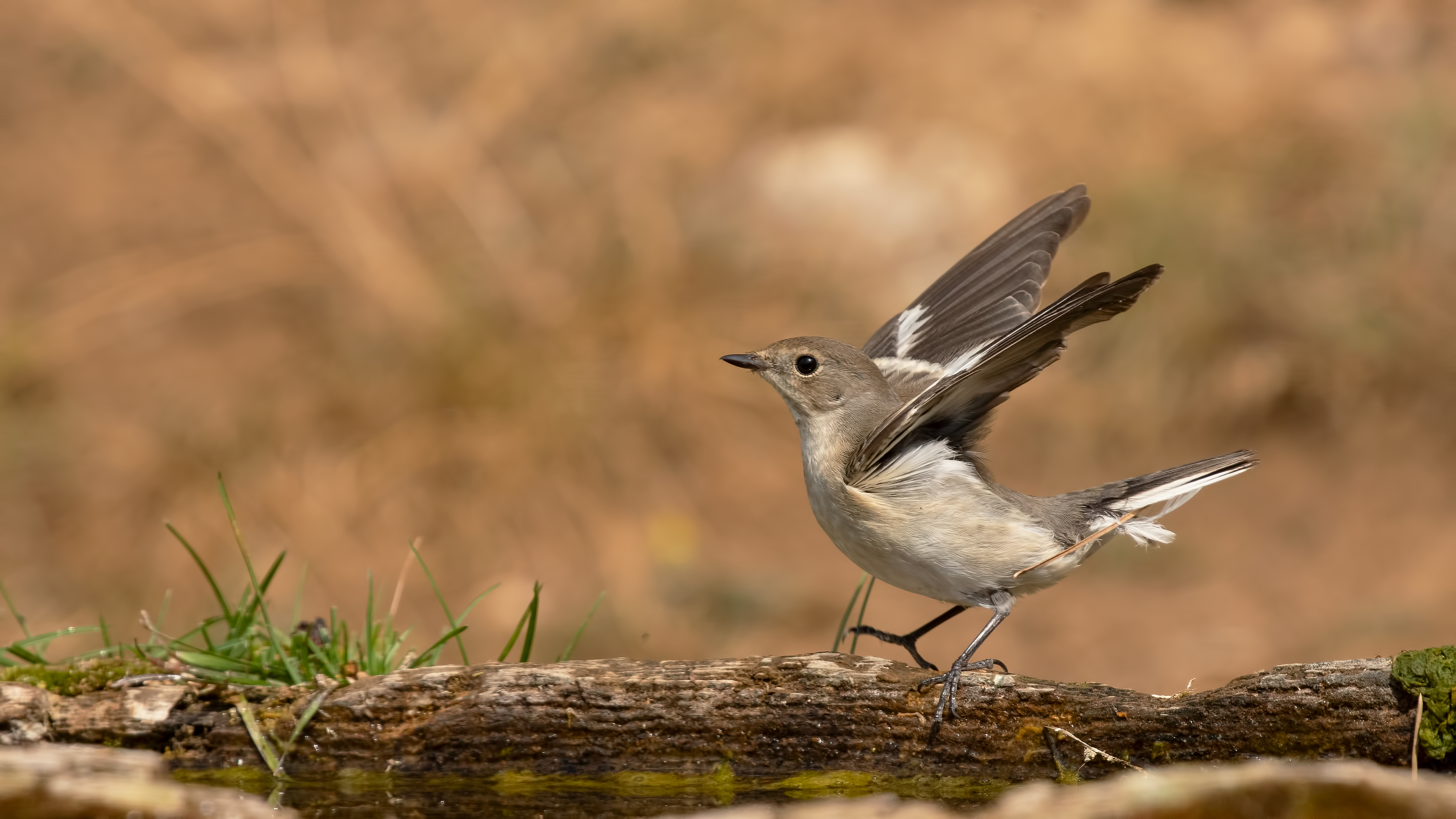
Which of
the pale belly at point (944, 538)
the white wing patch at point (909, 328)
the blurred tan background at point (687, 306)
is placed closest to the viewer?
the pale belly at point (944, 538)

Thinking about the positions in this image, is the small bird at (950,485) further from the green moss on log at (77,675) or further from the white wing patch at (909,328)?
the green moss on log at (77,675)

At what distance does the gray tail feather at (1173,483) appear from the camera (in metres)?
4.70

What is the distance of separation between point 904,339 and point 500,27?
33.0 feet

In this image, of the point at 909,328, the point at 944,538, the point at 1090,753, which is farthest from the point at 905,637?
the point at 909,328

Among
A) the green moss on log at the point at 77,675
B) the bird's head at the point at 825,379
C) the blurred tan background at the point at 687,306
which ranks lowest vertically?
the green moss on log at the point at 77,675

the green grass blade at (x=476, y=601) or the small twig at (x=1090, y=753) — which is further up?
the green grass blade at (x=476, y=601)

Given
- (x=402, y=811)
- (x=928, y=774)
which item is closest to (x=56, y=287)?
(x=402, y=811)

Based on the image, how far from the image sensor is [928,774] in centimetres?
407

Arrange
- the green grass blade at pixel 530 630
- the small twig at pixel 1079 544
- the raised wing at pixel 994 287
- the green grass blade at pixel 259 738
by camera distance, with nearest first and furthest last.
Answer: the green grass blade at pixel 259 738 → the small twig at pixel 1079 544 → the green grass blade at pixel 530 630 → the raised wing at pixel 994 287

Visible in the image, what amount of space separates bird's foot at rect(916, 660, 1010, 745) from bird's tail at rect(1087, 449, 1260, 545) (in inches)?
43.8

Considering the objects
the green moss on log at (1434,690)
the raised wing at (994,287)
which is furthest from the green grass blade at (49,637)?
the green moss on log at (1434,690)

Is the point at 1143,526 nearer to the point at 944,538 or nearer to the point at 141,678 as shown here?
the point at 944,538

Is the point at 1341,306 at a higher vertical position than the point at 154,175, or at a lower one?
lower

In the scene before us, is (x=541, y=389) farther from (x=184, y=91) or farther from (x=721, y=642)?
(x=184, y=91)
